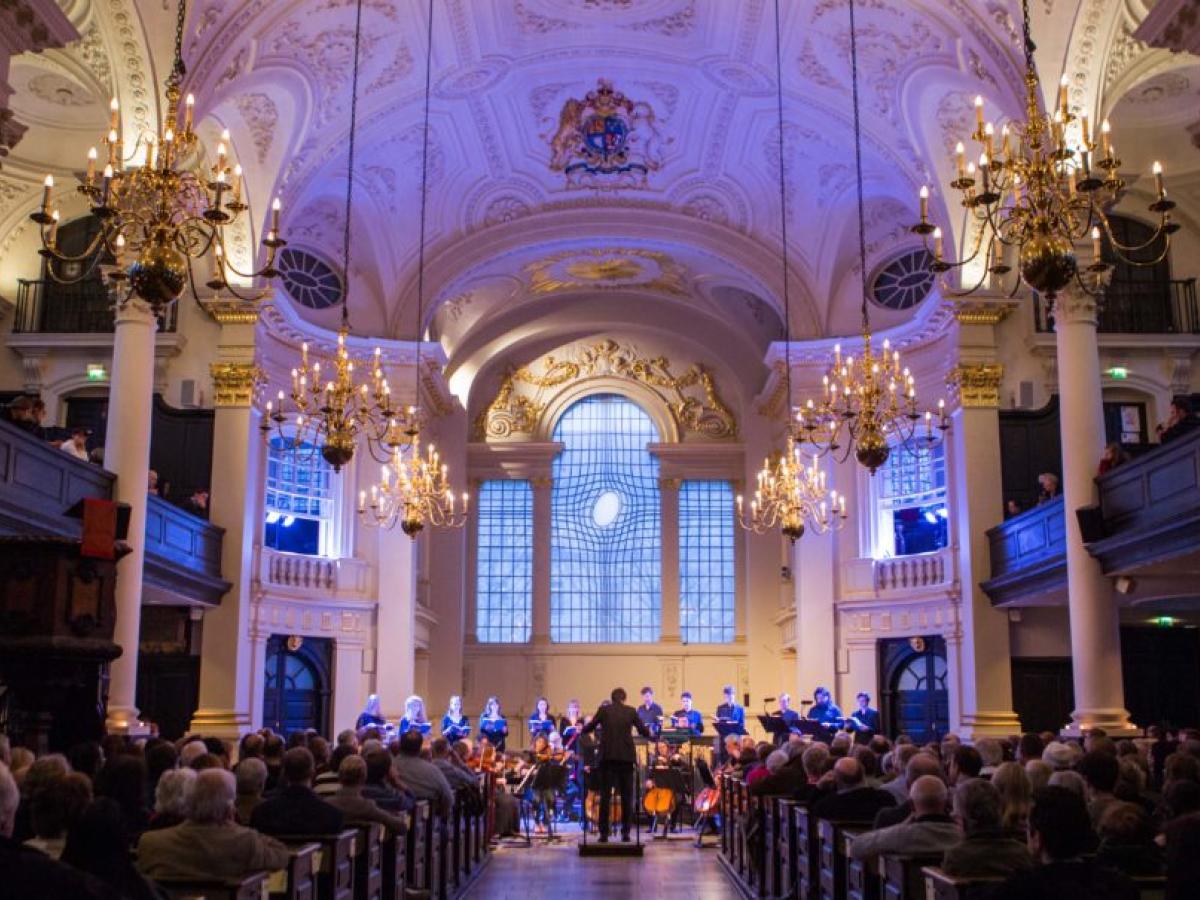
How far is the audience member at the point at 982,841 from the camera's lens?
207 inches

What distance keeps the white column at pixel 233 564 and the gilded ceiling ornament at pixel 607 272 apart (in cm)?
687

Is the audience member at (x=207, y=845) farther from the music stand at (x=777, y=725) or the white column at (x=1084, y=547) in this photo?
the music stand at (x=777, y=725)

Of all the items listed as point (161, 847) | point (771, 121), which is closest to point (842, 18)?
point (771, 121)

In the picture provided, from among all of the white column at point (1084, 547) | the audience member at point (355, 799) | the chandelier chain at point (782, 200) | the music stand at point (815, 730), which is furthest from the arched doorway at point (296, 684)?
the audience member at point (355, 799)

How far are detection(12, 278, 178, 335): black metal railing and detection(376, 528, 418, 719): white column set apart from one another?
5361 mm

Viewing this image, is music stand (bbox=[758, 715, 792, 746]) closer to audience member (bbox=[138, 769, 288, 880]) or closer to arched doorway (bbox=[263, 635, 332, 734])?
arched doorway (bbox=[263, 635, 332, 734])

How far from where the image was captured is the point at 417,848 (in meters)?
9.16

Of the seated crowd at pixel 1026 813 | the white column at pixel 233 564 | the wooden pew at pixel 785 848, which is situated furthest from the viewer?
the white column at pixel 233 564

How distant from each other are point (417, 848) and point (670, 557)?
A: 1774 cm

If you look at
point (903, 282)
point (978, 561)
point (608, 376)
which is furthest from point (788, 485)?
point (608, 376)

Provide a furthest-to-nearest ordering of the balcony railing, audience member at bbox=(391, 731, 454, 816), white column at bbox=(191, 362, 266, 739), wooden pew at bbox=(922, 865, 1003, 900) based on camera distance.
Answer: white column at bbox=(191, 362, 266, 739), the balcony railing, audience member at bbox=(391, 731, 454, 816), wooden pew at bbox=(922, 865, 1003, 900)

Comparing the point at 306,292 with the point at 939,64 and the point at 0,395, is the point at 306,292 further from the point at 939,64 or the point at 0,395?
the point at 939,64

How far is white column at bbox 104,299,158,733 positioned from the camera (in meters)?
13.8

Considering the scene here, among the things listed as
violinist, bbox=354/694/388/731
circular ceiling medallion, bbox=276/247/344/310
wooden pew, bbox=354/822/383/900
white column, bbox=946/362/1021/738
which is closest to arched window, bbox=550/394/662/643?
circular ceiling medallion, bbox=276/247/344/310
